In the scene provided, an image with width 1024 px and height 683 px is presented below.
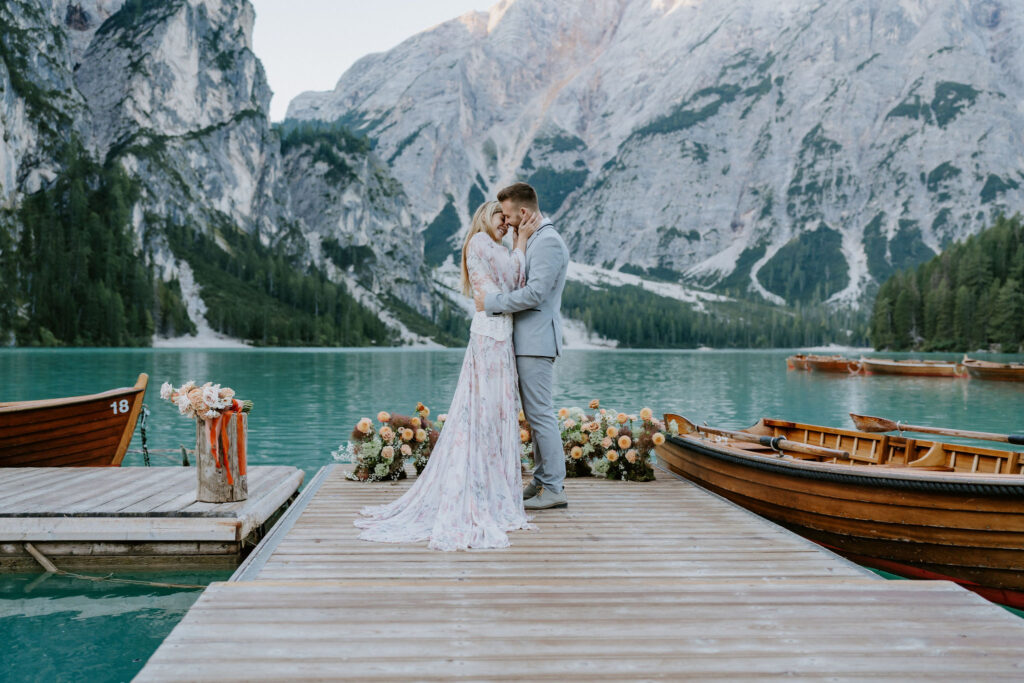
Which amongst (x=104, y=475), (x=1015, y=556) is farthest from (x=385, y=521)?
(x=1015, y=556)

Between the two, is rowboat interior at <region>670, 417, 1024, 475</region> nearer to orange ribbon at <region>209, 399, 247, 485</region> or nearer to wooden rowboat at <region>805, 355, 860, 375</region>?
orange ribbon at <region>209, 399, 247, 485</region>

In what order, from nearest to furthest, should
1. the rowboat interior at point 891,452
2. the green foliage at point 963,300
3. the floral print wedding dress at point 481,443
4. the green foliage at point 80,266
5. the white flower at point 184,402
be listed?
the floral print wedding dress at point 481,443 → the white flower at point 184,402 → the rowboat interior at point 891,452 → the green foliage at point 963,300 → the green foliage at point 80,266

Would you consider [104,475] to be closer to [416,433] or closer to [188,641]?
[416,433]

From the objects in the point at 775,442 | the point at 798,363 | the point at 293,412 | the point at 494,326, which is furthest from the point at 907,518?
the point at 798,363

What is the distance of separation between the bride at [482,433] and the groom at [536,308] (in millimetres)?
121

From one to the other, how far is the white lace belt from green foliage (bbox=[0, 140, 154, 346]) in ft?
502

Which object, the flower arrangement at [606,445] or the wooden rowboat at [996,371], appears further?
the wooden rowboat at [996,371]

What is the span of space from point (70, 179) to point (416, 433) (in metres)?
184

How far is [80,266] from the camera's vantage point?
147750mm

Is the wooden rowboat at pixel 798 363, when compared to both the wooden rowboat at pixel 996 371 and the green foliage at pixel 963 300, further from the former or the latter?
the green foliage at pixel 963 300

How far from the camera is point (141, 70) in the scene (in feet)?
609

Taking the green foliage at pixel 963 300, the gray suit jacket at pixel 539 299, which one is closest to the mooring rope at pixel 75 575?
the gray suit jacket at pixel 539 299

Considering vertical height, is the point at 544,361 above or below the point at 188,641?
above

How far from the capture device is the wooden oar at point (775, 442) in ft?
32.7
